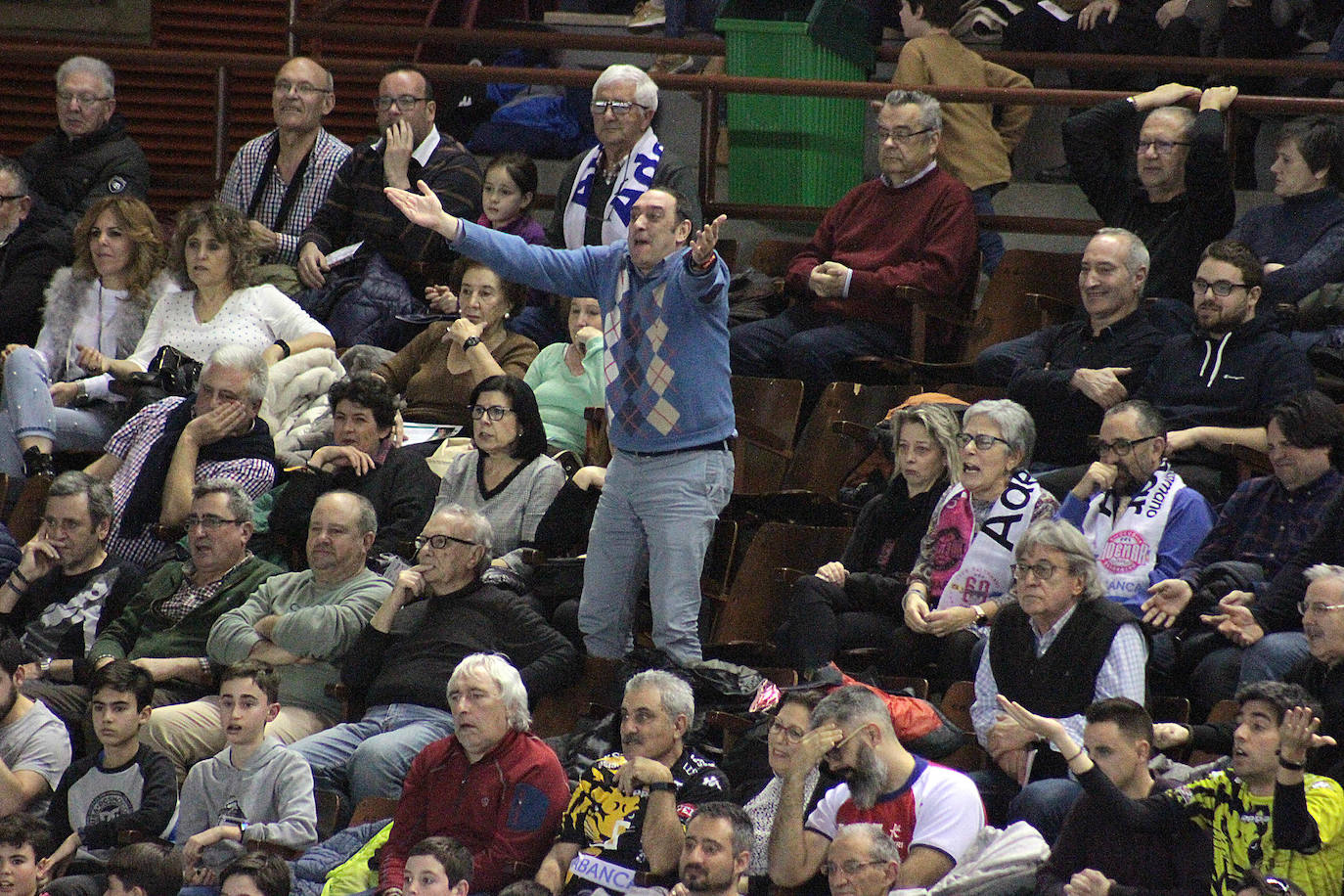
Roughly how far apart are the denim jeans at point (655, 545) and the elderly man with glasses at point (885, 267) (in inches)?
48.1

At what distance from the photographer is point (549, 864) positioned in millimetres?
4973

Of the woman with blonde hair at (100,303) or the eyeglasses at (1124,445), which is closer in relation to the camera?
the eyeglasses at (1124,445)

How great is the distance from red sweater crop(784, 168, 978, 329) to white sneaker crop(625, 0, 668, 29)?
245cm

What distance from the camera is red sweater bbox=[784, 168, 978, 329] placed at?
6730 mm

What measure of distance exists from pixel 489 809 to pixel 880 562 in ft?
4.51

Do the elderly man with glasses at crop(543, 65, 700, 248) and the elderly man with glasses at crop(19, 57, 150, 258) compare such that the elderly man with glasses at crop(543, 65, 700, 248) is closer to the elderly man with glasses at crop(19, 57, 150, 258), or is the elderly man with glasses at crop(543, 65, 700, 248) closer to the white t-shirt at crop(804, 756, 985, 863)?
the elderly man with glasses at crop(19, 57, 150, 258)

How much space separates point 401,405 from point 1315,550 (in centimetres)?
326

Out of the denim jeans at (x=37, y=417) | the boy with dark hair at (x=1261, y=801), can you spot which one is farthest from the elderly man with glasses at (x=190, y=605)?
the boy with dark hair at (x=1261, y=801)

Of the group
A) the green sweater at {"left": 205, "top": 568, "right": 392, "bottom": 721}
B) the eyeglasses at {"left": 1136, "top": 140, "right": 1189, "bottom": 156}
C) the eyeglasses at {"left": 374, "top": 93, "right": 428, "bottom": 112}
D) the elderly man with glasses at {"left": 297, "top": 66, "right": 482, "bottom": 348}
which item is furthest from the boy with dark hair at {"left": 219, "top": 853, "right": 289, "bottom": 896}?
the eyeglasses at {"left": 1136, "top": 140, "right": 1189, "bottom": 156}

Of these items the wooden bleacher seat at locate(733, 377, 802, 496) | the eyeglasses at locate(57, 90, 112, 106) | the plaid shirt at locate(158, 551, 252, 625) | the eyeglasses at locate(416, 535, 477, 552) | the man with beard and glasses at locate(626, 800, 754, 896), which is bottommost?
the man with beard and glasses at locate(626, 800, 754, 896)

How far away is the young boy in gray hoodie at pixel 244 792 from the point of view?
5.28 meters

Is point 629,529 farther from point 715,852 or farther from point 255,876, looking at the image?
point 255,876

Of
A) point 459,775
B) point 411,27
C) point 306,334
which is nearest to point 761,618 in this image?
point 459,775

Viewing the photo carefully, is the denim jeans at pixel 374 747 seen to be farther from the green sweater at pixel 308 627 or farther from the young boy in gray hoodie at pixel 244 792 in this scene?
the green sweater at pixel 308 627
